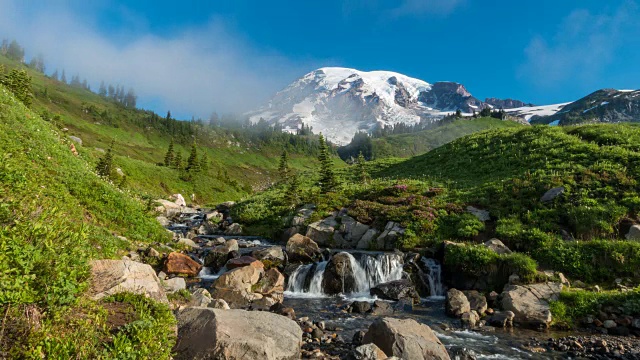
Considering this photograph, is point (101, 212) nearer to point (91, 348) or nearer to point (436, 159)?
point (91, 348)

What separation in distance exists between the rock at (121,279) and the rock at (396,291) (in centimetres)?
1206

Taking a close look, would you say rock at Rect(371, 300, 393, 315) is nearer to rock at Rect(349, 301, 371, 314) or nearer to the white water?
rock at Rect(349, 301, 371, 314)

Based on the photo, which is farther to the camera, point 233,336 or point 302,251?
point 302,251

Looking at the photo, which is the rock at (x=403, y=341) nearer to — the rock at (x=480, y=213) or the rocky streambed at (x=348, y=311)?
the rocky streambed at (x=348, y=311)

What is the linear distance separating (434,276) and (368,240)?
8660mm

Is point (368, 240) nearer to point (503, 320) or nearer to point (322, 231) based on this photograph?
point (322, 231)

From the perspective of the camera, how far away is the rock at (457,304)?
50.3 ft

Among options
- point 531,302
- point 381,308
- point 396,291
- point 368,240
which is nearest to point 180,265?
point 381,308

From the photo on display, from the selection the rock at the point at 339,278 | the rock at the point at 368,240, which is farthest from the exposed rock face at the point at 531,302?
the rock at the point at 368,240

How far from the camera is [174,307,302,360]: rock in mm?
8286

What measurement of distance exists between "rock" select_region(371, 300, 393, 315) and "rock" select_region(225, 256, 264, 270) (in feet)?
26.9

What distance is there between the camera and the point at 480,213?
2752cm

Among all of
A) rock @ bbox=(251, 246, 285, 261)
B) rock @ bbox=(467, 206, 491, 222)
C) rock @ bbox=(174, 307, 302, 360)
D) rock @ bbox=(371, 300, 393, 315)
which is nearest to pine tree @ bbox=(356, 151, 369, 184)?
rock @ bbox=(467, 206, 491, 222)

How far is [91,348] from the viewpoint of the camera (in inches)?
224
